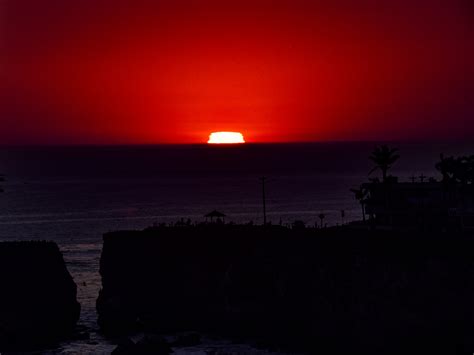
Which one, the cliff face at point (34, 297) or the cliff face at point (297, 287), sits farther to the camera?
the cliff face at point (34, 297)

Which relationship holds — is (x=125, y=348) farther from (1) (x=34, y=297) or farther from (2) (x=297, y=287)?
(2) (x=297, y=287)

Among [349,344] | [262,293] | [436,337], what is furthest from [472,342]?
[262,293]

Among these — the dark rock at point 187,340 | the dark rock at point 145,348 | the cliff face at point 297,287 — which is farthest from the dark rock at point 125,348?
the cliff face at point 297,287

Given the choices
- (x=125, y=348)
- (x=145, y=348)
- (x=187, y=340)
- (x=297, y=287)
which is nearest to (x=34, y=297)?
(x=125, y=348)

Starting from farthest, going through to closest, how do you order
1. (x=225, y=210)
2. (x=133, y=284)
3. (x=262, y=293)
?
(x=225, y=210) < (x=133, y=284) < (x=262, y=293)

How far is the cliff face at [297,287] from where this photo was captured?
62875 mm

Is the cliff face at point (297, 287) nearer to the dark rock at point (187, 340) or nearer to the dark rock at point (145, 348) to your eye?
the dark rock at point (187, 340)

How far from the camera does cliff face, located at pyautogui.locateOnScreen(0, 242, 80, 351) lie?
7231 centimetres

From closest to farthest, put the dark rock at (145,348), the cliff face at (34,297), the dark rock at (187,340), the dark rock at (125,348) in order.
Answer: the dark rock at (145,348), the dark rock at (125,348), the dark rock at (187,340), the cliff face at (34,297)

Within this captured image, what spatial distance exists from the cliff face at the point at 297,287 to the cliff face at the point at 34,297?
3767 mm

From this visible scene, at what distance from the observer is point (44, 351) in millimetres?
71500

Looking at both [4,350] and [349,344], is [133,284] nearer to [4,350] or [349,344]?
[4,350]

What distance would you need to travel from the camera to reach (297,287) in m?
72.2

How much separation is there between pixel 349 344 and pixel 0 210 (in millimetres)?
141689
